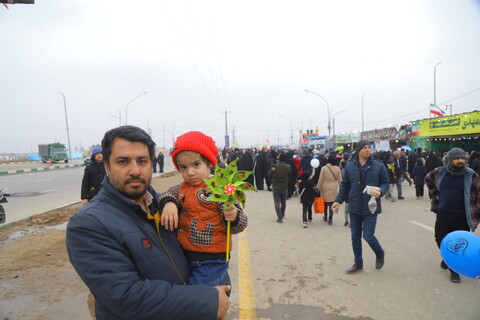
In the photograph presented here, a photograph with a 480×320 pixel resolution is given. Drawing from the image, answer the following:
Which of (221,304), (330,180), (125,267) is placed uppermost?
(125,267)

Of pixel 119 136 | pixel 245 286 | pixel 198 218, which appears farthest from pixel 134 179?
pixel 245 286

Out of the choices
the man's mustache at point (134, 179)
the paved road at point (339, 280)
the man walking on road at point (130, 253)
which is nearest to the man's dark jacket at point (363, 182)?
the paved road at point (339, 280)

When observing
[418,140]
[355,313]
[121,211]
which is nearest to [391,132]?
[418,140]

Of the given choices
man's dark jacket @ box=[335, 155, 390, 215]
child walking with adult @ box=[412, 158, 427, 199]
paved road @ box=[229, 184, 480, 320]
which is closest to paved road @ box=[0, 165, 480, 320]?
paved road @ box=[229, 184, 480, 320]

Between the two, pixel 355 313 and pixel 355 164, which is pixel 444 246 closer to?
pixel 355 313

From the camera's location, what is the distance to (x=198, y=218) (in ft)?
6.05

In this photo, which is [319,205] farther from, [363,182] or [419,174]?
[419,174]

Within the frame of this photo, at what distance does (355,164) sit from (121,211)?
13.2ft

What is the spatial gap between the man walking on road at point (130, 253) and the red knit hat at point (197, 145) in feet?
1.24

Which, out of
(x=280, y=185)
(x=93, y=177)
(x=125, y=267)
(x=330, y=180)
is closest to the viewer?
(x=125, y=267)

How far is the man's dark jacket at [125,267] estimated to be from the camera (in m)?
1.23

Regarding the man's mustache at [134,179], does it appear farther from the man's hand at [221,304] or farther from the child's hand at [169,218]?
the man's hand at [221,304]

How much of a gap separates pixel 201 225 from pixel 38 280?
354 cm

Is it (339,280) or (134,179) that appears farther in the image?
(339,280)
